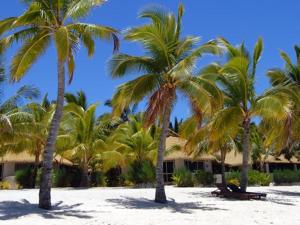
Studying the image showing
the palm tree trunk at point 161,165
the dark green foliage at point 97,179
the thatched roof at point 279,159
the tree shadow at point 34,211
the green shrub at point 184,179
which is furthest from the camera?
the thatched roof at point 279,159

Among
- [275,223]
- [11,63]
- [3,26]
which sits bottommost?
[275,223]

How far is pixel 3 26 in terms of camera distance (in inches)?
603

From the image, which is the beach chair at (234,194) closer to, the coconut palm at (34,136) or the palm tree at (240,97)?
the palm tree at (240,97)

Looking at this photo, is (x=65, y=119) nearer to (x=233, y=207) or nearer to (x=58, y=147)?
(x=58, y=147)

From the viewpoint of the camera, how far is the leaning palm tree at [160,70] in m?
17.9

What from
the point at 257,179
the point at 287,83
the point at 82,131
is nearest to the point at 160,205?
the point at 287,83

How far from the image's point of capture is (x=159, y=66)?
61.0 feet

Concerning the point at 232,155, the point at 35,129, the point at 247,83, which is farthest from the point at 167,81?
the point at 232,155

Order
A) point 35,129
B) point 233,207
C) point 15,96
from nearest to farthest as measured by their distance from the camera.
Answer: point 233,207 → point 15,96 → point 35,129

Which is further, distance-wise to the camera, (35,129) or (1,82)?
(35,129)

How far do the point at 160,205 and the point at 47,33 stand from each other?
729cm

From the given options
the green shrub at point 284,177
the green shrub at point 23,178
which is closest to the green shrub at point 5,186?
the green shrub at point 23,178

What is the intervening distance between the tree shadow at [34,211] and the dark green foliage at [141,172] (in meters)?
14.7

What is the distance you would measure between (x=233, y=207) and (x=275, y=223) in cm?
386
